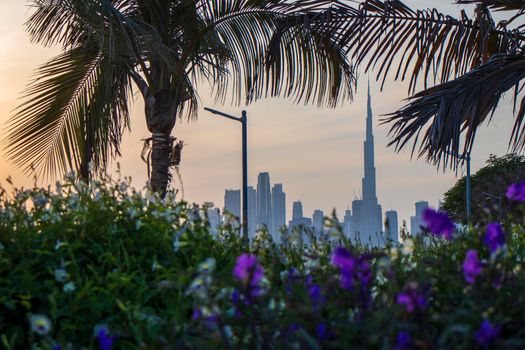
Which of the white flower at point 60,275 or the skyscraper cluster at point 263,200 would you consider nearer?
the white flower at point 60,275

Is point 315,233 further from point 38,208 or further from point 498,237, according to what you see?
point 498,237

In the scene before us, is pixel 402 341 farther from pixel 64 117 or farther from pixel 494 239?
pixel 64 117

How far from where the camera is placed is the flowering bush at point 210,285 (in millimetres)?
2369

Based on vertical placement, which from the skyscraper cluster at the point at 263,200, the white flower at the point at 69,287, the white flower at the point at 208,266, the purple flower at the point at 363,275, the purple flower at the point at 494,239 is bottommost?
the white flower at the point at 69,287

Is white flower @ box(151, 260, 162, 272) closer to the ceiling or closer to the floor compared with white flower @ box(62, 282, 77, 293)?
closer to the ceiling

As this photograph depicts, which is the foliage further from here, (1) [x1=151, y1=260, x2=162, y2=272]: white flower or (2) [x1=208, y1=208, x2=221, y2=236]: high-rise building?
(1) [x1=151, y1=260, x2=162, y2=272]: white flower

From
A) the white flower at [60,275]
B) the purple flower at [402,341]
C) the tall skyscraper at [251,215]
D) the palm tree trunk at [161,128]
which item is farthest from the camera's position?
the palm tree trunk at [161,128]

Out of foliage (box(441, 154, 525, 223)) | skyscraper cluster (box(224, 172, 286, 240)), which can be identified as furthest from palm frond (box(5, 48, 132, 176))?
skyscraper cluster (box(224, 172, 286, 240))

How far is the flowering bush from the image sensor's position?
7.77 ft

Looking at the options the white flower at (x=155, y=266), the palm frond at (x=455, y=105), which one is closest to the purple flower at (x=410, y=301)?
the white flower at (x=155, y=266)

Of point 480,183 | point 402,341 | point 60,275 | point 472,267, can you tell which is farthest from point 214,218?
point 480,183

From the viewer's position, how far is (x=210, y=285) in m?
2.79

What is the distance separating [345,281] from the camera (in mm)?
2506

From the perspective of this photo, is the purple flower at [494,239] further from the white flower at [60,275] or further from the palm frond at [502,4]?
the palm frond at [502,4]
